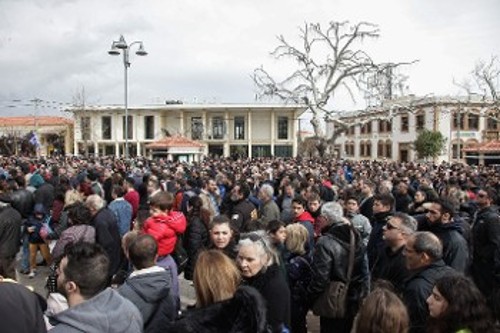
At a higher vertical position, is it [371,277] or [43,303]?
[43,303]

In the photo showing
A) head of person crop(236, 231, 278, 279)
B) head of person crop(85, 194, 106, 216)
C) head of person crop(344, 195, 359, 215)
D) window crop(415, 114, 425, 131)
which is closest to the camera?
head of person crop(236, 231, 278, 279)

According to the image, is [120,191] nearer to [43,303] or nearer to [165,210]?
[165,210]

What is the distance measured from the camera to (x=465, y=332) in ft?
7.77

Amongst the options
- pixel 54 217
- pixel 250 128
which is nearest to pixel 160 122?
pixel 250 128

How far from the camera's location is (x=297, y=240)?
456cm

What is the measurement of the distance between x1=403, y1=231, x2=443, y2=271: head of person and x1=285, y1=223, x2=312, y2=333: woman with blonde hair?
3.73ft

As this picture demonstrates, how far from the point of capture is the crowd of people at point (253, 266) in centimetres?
243

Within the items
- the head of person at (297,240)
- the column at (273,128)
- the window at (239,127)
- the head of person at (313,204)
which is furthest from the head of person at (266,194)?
the window at (239,127)

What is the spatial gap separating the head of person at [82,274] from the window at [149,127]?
165 ft

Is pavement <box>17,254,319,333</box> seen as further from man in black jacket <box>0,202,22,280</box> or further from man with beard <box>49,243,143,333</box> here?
man with beard <box>49,243,143,333</box>

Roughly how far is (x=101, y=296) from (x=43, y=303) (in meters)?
0.45

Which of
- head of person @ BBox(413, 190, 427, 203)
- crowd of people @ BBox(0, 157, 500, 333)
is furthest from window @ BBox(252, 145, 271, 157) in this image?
head of person @ BBox(413, 190, 427, 203)

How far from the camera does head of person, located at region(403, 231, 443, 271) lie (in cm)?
339

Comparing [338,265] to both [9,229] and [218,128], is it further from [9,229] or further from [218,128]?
[218,128]
